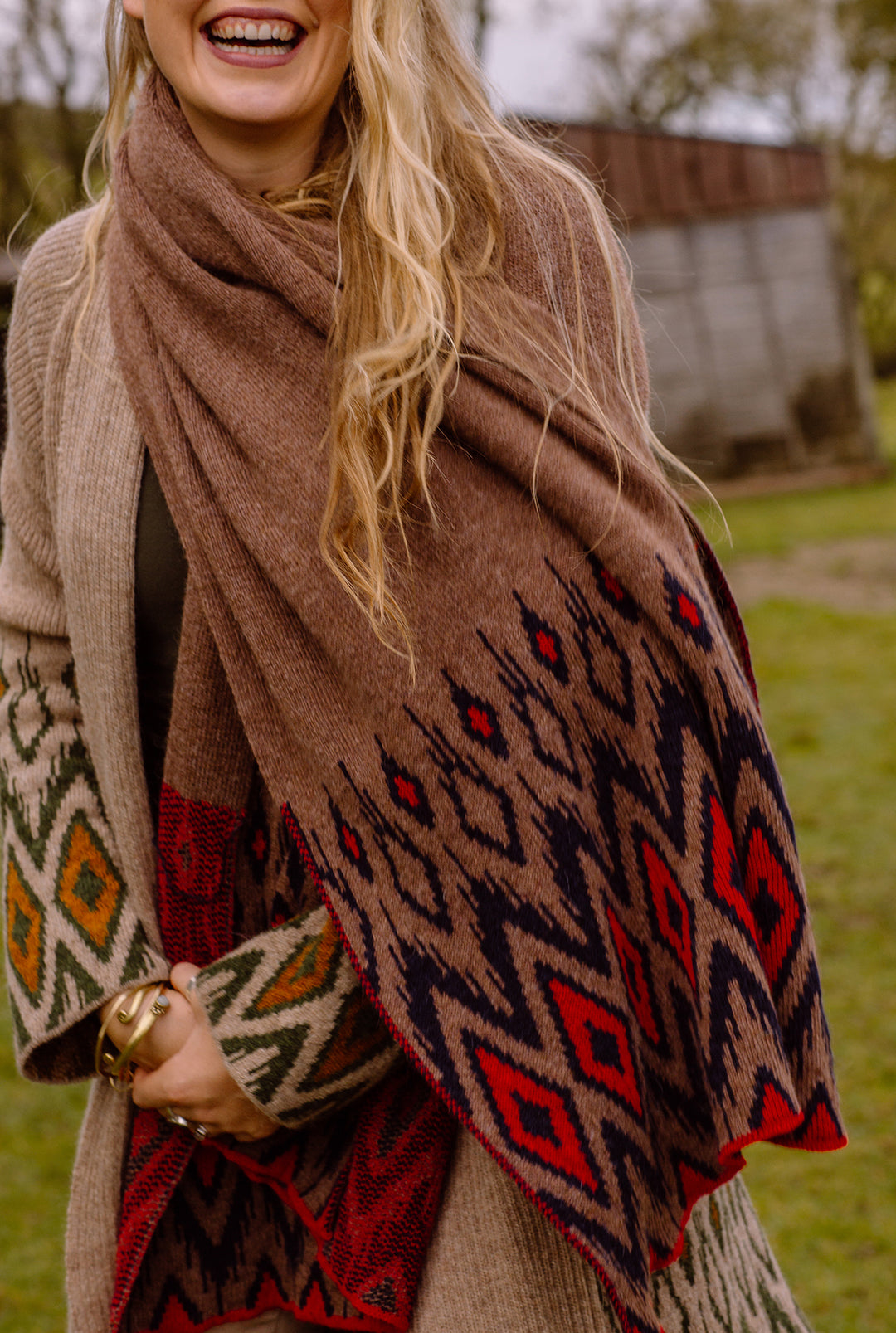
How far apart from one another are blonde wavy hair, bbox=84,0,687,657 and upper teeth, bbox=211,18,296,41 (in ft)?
0.24

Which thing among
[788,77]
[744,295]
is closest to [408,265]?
[744,295]

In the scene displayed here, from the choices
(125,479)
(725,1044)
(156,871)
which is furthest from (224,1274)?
(125,479)

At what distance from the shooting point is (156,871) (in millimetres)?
1464

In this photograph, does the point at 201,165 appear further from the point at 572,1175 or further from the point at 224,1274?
the point at 224,1274

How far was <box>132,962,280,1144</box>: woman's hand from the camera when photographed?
53.8 inches

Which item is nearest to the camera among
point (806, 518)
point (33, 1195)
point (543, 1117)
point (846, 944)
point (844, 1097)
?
point (543, 1117)

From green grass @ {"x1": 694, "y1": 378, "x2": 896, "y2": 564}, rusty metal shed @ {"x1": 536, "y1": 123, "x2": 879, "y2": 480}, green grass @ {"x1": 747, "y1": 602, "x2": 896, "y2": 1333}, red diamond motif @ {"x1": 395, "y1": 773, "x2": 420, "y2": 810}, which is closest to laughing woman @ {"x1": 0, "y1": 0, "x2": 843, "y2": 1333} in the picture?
red diamond motif @ {"x1": 395, "y1": 773, "x2": 420, "y2": 810}

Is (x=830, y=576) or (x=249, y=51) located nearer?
(x=249, y=51)

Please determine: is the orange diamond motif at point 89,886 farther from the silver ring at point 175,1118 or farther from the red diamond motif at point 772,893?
the red diamond motif at point 772,893

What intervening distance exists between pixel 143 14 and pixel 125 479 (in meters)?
0.51

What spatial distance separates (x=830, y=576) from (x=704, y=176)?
6.02 m

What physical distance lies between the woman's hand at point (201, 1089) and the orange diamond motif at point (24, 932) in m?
0.17

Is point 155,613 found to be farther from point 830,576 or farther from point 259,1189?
point 830,576

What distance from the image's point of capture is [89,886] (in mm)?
1460
